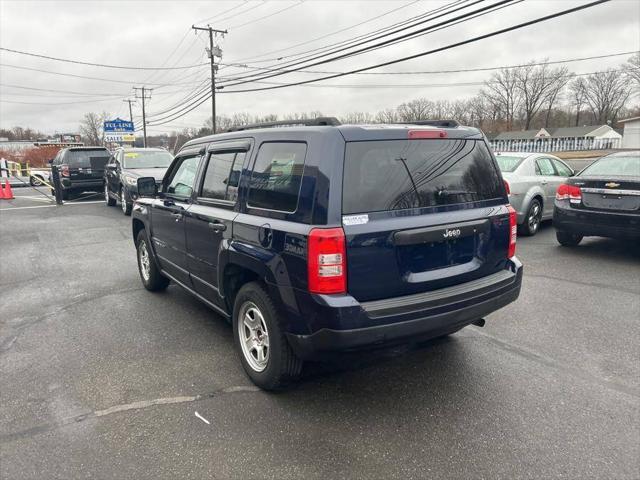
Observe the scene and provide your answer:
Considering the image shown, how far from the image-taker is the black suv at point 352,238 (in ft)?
9.00

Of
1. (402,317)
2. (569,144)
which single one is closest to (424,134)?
(402,317)

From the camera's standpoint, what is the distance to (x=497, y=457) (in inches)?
104

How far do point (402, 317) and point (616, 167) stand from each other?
6348 millimetres

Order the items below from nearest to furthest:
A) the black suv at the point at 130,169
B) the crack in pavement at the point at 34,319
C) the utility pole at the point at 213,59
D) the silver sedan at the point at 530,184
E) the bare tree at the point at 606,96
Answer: the crack in pavement at the point at 34,319 → the silver sedan at the point at 530,184 → the black suv at the point at 130,169 → the utility pole at the point at 213,59 → the bare tree at the point at 606,96

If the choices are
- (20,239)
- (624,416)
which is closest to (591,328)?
(624,416)

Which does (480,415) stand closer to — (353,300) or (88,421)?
(353,300)

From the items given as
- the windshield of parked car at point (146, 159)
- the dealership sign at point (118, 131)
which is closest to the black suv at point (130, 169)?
the windshield of parked car at point (146, 159)

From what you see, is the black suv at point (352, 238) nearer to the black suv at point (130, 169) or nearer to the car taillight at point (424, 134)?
the car taillight at point (424, 134)

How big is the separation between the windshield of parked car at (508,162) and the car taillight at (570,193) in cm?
169

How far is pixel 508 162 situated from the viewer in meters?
9.31

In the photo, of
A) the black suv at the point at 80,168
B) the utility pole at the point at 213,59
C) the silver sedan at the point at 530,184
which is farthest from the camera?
the utility pole at the point at 213,59

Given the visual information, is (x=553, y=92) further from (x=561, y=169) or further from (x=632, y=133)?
(x=561, y=169)

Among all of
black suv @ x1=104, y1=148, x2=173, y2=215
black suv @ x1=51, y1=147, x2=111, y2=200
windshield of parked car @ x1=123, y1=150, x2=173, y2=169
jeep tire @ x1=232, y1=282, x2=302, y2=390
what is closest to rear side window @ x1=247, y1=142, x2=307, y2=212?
jeep tire @ x1=232, y1=282, x2=302, y2=390

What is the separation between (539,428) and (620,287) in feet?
12.4
